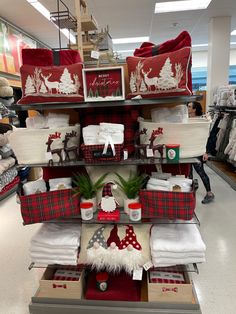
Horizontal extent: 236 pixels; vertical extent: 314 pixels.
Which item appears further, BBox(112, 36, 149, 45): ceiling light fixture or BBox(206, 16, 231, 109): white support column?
BBox(112, 36, 149, 45): ceiling light fixture

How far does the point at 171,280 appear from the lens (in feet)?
5.78

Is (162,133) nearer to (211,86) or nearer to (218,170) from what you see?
(218,170)

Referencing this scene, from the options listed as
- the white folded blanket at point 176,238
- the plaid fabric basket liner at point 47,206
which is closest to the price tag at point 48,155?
the plaid fabric basket liner at point 47,206

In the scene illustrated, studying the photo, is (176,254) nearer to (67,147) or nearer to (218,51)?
(67,147)

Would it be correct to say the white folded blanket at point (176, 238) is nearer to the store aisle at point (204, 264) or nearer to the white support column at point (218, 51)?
the store aisle at point (204, 264)

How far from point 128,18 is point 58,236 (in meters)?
5.61

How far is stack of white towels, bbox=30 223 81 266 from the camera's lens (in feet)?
5.62

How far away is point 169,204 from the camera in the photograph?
1562mm

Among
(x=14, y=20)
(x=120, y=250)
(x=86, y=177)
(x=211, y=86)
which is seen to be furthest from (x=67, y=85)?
(x=211, y=86)

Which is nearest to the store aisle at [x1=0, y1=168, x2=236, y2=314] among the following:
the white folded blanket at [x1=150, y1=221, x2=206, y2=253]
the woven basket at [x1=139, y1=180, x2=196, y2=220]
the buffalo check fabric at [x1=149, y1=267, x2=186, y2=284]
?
the buffalo check fabric at [x1=149, y1=267, x2=186, y2=284]

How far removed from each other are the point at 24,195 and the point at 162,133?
991 mm

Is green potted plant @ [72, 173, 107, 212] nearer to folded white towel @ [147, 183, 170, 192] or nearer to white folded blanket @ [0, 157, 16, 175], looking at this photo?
folded white towel @ [147, 183, 170, 192]

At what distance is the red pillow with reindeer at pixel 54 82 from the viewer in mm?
1570

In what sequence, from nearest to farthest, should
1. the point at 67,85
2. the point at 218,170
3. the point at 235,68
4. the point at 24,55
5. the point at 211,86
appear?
the point at 67,85, the point at 24,55, the point at 218,170, the point at 211,86, the point at 235,68
